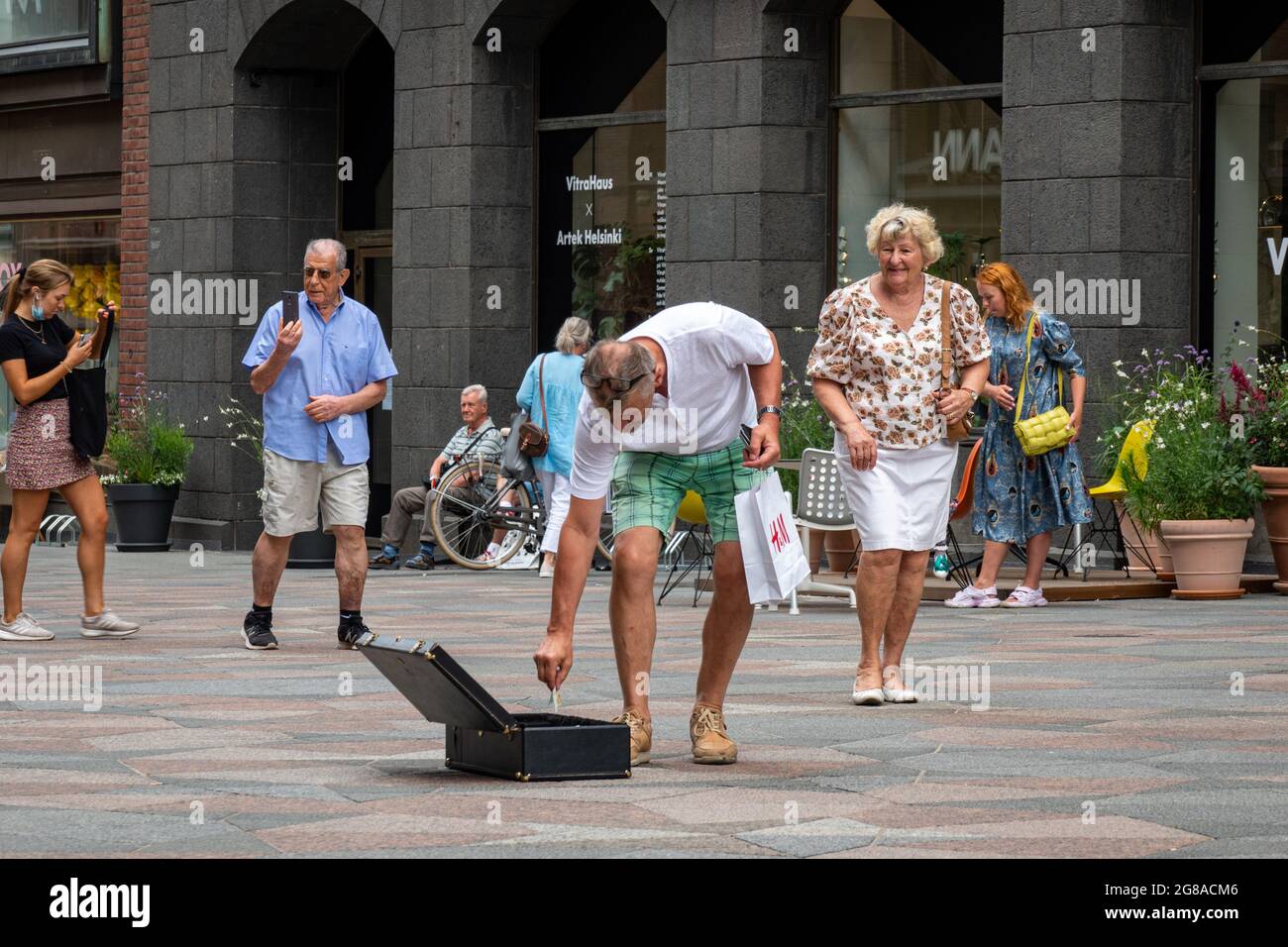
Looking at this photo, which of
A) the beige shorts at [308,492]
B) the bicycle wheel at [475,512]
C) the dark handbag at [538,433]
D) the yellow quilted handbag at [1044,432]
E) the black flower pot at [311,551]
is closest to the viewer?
the beige shorts at [308,492]

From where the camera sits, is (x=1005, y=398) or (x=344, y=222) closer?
(x=1005, y=398)

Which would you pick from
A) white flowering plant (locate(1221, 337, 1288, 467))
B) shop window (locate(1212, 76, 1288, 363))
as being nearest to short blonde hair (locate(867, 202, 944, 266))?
white flowering plant (locate(1221, 337, 1288, 467))

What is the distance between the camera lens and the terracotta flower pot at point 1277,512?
525 inches

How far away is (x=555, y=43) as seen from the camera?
1852 cm

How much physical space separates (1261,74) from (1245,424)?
2.70 meters

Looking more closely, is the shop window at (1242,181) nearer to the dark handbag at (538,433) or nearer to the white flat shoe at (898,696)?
the dark handbag at (538,433)

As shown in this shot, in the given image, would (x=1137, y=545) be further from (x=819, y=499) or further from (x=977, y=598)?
(x=819, y=499)

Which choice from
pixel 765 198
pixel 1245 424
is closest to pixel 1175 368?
pixel 1245 424

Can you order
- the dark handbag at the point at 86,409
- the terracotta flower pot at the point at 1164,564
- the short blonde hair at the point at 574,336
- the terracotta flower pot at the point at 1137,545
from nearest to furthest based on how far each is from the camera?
the dark handbag at the point at 86,409 < the terracotta flower pot at the point at 1164,564 < the terracotta flower pot at the point at 1137,545 < the short blonde hair at the point at 574,336

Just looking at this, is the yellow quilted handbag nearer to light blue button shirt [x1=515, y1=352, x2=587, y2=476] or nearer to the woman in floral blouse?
the woman in floral blouse

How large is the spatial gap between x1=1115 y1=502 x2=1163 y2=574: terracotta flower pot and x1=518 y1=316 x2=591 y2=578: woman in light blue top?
13.0 feet

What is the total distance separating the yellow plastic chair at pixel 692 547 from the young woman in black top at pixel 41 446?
9.66ft

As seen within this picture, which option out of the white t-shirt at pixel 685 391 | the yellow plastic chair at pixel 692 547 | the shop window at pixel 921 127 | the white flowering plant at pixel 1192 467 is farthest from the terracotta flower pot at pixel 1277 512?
the white t-shirt at pixel 685 391
